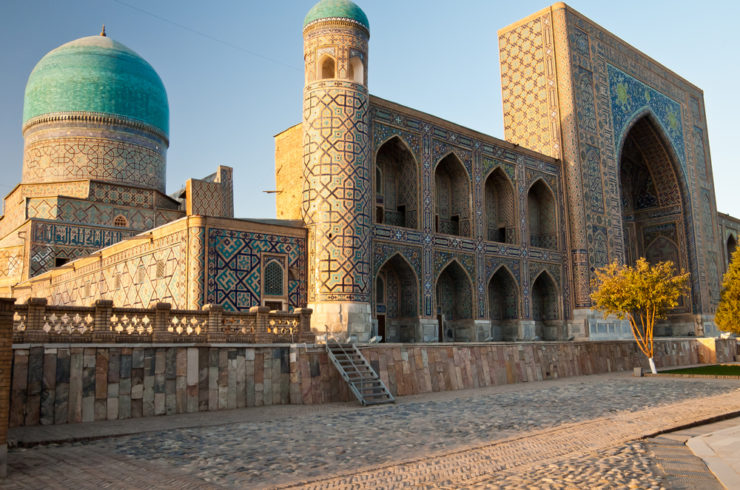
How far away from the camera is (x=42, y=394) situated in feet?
23.1

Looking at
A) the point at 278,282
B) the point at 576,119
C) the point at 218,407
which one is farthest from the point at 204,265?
the point at 576,119

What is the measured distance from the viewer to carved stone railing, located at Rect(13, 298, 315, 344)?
7.23 m

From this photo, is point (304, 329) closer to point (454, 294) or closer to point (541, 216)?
point (454, 294)

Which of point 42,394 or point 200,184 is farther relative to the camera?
point 200,184

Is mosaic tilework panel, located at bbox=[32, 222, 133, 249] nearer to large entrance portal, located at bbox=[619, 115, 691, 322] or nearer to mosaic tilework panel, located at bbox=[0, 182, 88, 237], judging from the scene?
mosaic tilework panel, located at bbox=[0, 182, 88, 237]

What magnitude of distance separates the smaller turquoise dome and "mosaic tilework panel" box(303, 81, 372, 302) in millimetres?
1714

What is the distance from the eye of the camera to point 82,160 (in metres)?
21.2

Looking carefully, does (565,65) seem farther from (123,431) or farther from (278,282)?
(123,431)

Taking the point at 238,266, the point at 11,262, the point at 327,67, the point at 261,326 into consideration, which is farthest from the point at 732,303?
the point at 11,262

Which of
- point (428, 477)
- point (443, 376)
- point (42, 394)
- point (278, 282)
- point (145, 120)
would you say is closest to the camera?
point (428, 477)

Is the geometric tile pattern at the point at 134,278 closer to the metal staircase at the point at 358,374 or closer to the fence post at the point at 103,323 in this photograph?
the metal staircase at the point at 358,374

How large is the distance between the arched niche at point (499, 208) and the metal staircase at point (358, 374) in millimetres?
9625

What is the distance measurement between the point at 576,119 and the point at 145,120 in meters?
15.2

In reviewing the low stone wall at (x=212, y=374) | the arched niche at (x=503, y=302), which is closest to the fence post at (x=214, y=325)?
the low stone wall at (x=212, y=374)
